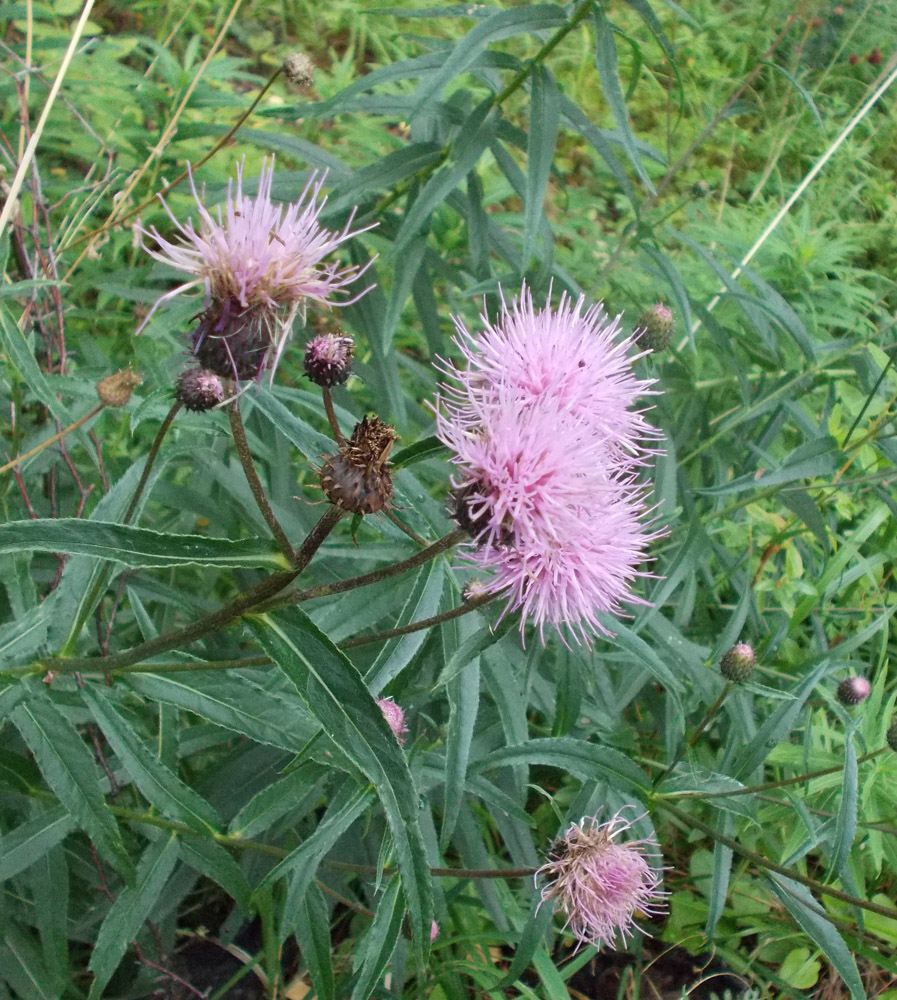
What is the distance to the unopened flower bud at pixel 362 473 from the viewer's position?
1.17 metres

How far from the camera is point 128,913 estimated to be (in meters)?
1.67

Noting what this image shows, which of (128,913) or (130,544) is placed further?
(128,913)

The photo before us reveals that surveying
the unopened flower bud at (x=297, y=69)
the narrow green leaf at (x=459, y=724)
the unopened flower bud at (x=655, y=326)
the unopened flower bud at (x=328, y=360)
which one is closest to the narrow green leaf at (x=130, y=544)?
the unopened flower bud at (x=328, y=360)

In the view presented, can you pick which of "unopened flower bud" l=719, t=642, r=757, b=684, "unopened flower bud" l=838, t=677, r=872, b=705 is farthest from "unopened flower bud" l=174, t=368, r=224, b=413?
"unopened flower bud" l=838, t=677, r=872, b=705

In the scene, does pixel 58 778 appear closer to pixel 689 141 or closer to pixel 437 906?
pixel 437 906

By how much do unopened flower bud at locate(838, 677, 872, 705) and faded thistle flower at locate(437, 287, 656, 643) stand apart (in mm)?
978

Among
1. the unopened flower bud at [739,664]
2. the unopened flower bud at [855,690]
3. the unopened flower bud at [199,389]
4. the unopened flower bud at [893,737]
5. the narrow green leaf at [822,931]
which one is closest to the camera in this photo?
the unopened flower bud at [199,389]

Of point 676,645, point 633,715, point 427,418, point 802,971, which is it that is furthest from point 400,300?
point 802,971

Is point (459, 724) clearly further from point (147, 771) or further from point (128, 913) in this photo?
point (128, 913)

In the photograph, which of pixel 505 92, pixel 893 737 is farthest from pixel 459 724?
pixel 505 92

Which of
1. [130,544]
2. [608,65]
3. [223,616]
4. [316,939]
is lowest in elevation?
[316,939]

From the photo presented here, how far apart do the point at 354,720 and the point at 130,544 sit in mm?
381

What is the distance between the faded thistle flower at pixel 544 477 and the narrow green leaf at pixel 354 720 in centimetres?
27

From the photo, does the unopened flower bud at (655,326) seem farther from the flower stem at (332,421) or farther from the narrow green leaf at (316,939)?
the narrow green leaf at (316,939)
